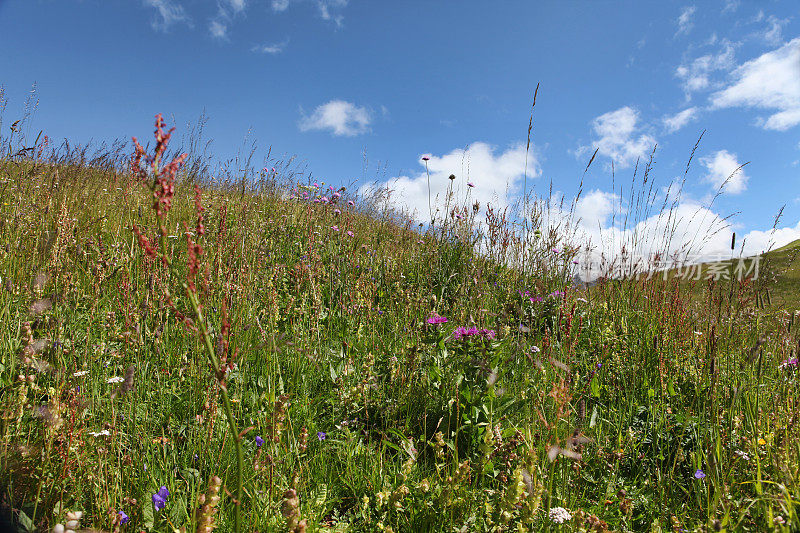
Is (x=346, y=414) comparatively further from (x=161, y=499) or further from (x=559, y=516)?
(x=559, y=516)

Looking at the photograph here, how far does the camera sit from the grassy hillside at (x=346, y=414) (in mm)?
1248

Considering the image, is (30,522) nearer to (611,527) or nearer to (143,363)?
(143,363)

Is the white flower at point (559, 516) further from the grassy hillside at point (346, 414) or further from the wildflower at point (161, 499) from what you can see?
the wildflower at point (161, 499)

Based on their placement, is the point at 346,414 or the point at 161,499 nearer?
the point at 161,499

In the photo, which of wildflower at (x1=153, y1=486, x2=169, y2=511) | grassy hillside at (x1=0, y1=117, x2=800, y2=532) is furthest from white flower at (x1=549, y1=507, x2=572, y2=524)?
wildflower at (x1=153, y1=486, x2=169, y2=511)

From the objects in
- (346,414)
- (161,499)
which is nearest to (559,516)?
(346,414)

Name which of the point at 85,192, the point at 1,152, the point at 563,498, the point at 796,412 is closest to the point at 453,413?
the point at 563,498

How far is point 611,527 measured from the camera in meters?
1.50

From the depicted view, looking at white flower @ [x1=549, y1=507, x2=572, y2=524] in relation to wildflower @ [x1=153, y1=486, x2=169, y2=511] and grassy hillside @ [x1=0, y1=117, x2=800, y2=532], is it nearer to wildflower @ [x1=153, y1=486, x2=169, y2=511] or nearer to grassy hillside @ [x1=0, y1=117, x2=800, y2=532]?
grassy hillside @ [x1=0, y1=117, x2=800, y2=532]

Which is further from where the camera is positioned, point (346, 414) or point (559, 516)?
point (346, 414)

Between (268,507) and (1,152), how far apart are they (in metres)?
5.38

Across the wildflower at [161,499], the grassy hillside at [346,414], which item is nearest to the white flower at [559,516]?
the grassy hillside at [346,414]

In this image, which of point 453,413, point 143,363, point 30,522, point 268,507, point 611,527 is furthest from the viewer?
point 143,363

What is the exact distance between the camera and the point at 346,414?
1995 millimetres
